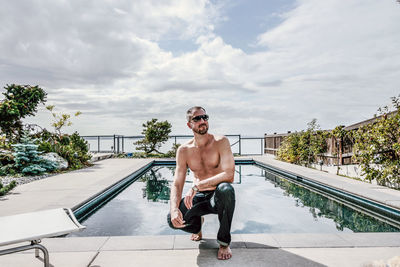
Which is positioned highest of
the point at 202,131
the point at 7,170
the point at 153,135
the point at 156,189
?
the point at 153,135

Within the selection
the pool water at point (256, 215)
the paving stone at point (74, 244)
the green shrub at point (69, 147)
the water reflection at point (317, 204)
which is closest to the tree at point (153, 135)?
the green shrub at point (69, 147)

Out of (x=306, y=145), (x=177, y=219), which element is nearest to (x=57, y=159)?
(x=177, y=219)

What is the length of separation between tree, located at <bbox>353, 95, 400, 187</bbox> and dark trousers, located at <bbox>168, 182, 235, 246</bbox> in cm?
453

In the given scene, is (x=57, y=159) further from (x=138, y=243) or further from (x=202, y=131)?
(x=202, y=131)

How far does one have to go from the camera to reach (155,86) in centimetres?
1145

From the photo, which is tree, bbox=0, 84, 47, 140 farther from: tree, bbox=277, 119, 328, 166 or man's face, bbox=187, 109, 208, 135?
tree, bbox=277, 119, 328, 166

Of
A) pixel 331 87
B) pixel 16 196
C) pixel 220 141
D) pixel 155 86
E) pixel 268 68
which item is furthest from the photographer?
pixel 155 86

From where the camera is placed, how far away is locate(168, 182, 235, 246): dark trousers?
188cm

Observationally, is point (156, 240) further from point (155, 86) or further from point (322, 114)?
point (155, 86)

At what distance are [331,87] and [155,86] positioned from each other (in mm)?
7335

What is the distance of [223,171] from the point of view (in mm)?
2014

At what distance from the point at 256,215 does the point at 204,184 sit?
2212mm

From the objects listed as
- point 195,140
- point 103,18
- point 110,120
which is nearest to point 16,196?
point 195,140

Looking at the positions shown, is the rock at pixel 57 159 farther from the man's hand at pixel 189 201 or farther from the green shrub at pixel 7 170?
the man's hand at pixel 189 201
